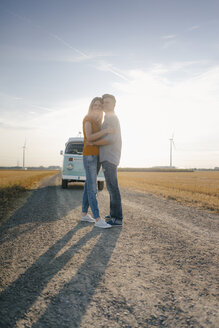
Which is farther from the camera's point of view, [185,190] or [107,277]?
[185,190]

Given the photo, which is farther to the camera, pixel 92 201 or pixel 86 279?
pixel 92 201

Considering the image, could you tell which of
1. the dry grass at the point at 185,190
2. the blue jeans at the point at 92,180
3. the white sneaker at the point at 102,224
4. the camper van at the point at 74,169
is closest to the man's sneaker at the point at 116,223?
the white sneaker at the point at 102,224

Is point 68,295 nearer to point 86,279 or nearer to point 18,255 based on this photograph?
point 86,279

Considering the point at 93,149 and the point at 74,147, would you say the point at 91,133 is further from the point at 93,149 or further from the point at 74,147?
the point at 74,147

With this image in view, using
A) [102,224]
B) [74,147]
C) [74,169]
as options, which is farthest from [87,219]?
[74,147]

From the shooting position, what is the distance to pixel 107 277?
7.20ft

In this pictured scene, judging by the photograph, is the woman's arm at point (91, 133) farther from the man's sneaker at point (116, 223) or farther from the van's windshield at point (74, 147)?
the van's windshield at point (74, 147)

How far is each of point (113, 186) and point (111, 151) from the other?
0.61m

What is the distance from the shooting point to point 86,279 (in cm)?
215

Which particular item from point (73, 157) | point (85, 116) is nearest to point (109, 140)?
point (85, 116)

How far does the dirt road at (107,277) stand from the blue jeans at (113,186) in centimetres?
36

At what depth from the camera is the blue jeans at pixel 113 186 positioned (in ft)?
13.5

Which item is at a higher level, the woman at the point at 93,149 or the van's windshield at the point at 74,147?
the van's windshield at the point at 74,147

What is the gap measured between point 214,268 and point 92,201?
87.1 inches
